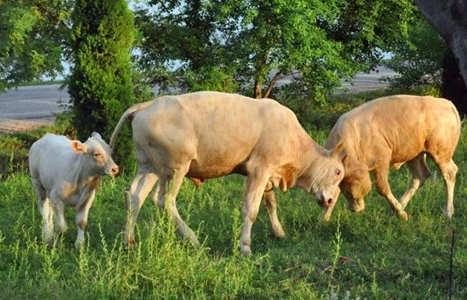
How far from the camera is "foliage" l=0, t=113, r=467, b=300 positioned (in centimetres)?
697

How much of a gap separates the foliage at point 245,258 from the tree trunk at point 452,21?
1.88 m

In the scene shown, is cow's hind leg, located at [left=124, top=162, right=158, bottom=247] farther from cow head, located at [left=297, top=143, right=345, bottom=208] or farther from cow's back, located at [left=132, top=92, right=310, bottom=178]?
cow head, located at [left=297, top=143, right=345, bottom=208]

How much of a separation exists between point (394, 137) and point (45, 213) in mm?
4219

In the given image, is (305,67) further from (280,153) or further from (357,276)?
(357,276)

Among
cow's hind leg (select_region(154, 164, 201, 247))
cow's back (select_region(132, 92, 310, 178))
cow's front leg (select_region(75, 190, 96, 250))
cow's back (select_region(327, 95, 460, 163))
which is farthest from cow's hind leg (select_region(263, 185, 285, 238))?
cow's front leg (select_region(75, 190, 96, 250))

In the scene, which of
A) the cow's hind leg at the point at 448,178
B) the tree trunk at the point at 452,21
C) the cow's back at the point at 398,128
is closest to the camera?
the tree trunk at the point at 452,21

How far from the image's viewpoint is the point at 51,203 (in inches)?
362

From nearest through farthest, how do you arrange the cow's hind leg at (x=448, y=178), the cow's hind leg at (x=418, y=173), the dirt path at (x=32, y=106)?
the cow's hind leg at (x=448, y=178) → the cow's hind leg at (x=418, y=173) → the dirt path at (x=32, y=106)

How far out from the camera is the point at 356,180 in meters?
9.77

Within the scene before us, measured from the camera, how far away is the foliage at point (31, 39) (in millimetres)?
15602

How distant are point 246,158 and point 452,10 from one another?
10.2 ft

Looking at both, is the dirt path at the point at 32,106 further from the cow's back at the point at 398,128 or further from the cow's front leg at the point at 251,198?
the cow's front leg at the point at 251,198

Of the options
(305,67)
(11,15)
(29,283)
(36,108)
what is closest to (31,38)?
(11,15)

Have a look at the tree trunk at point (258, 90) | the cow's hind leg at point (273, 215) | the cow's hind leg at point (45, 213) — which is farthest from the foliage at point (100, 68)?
the cow's hind leg at point (273, 215)
